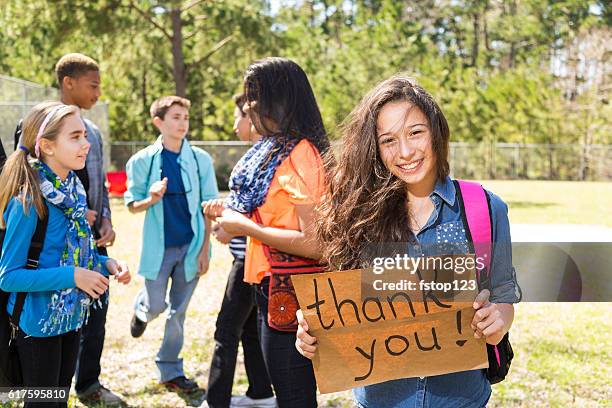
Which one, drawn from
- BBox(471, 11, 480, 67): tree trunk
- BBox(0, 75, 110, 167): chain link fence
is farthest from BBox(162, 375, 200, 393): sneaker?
BBox(471, 11, 480, 67): tree trunk

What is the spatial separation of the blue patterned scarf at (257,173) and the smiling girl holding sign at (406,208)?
830 millimetres

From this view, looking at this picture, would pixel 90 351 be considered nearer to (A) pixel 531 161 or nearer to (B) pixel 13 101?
(B) pixel 13 101

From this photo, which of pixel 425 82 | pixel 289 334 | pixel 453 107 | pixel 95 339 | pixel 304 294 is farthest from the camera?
pixel 453 107

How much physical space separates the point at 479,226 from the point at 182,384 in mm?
3389

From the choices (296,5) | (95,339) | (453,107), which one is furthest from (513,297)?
(296,5)

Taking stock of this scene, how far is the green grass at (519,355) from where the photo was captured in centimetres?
504

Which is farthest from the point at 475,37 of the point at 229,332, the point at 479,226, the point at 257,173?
the point at 479,226

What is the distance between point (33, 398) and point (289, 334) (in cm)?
108

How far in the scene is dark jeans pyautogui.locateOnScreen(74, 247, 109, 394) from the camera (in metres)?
4.80

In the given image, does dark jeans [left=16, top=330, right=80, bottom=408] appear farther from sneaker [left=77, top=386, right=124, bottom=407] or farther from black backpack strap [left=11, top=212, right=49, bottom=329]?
sneaker [left=77, top=386, right=124, bottom=407]

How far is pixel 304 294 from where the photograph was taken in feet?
6.94

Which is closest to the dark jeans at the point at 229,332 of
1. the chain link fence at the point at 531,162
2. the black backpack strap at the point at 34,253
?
the black backpack strap at the point at 34,253

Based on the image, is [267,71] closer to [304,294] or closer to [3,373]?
[304,294]

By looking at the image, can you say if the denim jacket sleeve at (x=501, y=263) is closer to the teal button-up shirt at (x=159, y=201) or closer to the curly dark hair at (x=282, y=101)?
the curly dark hair at (x=282, y=101)
